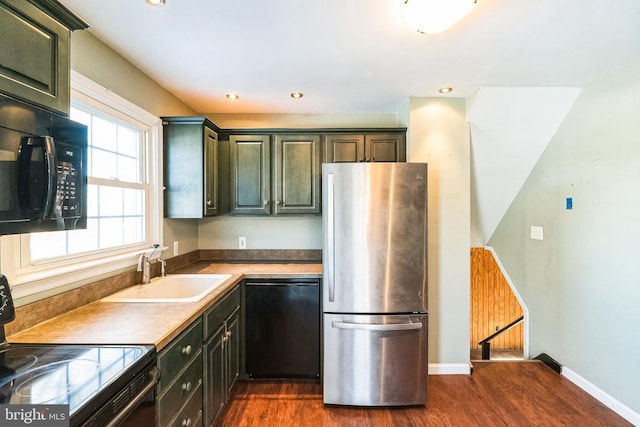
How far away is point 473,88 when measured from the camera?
8.18 ft

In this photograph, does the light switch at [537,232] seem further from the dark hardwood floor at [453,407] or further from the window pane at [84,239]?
the window pane at [84,239]

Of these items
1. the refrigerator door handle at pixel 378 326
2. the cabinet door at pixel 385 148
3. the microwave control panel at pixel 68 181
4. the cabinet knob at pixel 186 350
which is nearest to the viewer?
the microwave control panel at pixel 68 181

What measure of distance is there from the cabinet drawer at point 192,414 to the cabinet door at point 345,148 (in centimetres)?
205

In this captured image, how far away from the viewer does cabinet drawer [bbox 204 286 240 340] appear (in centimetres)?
180

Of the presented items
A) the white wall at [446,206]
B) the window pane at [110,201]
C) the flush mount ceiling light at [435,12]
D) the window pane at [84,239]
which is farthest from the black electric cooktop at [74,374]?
the white wall at [446,206]

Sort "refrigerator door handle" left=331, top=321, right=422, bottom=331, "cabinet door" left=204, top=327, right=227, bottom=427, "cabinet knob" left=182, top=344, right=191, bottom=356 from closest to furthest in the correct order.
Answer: "cabinet knob" left=182, top=344, right=191, bottom=356 < "cabinet door" left=204, top=327, right=227, bottom=427 < "refrigerator door handle" left=331, top=321, right=422, bottom=331

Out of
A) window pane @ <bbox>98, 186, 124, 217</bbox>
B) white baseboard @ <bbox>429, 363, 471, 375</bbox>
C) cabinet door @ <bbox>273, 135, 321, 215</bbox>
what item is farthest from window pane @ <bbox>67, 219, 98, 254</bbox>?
white baseboard @ <bbox>429, 363, 471, 375</bbox>

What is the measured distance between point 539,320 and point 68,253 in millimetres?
3797

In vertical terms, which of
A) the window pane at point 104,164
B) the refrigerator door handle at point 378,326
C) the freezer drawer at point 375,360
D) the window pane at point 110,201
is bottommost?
the freezer drawer at point 375,360

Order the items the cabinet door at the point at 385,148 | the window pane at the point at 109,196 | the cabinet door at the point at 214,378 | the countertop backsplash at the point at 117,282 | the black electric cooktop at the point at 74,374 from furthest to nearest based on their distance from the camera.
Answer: the cabinet door at the point at 385,148 < the cabinet door at the point at 214,378 < the window pane at the point at 109,196 < the countertop backsplash at the point at 117,282 < the black electric cooktop at the point at 74,374

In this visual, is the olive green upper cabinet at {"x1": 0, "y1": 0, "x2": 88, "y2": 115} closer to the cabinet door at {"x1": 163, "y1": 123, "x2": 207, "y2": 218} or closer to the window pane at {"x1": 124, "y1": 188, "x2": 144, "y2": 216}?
the window pane at {"x1": 124, "y1": 188, "x2": 144, "y2": 216}

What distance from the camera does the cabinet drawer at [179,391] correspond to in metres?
1.30

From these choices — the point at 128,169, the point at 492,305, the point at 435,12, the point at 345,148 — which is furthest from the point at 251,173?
the point at 492,305

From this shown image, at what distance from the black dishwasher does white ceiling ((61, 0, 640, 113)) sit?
1.61m
